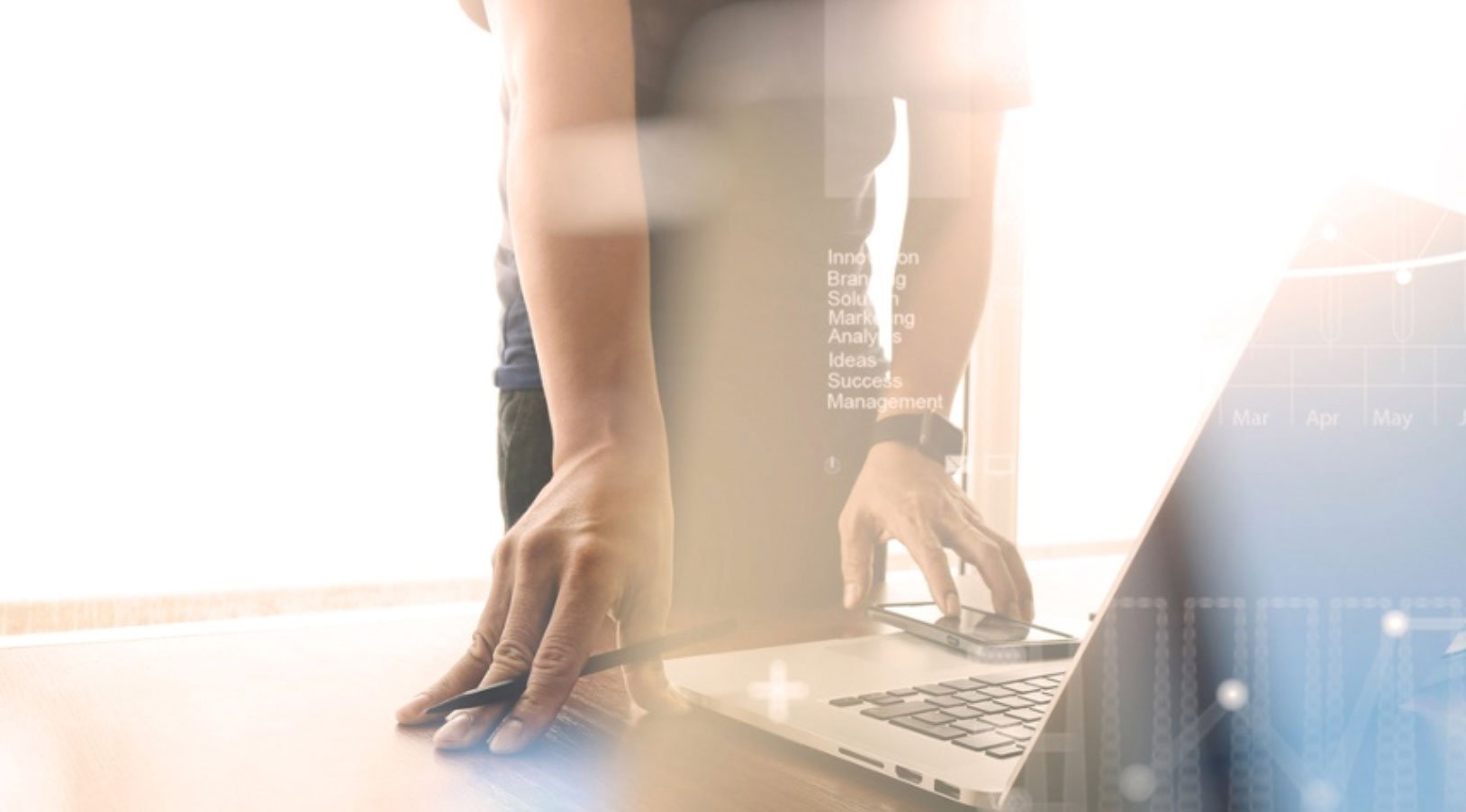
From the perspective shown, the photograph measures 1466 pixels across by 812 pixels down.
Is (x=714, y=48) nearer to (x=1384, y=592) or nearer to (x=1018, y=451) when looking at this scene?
(x=1384, y=592)

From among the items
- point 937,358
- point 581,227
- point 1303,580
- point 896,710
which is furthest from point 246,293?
point 1303,580

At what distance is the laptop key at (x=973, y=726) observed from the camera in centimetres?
44

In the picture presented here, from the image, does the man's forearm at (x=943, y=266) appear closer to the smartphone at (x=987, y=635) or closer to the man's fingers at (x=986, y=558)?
the man's fingers at (x=986, y=558)

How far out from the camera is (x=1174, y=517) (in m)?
0.33

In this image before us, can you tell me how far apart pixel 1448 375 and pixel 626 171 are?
1.56 ft

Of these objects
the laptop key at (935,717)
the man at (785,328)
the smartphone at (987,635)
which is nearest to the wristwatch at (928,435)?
the man at (785,328)

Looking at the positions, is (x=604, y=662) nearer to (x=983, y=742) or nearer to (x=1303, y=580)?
(x=983, y=742)

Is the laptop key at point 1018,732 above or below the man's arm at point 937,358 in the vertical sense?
below

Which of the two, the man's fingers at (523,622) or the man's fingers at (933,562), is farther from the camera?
the man's fingers at (933,562)

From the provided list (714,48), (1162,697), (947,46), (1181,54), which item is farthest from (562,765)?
(1181,54)

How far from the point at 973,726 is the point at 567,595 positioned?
0.20 m

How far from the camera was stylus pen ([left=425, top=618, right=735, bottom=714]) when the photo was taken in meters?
0.49

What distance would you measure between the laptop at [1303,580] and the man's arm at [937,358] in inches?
13.1

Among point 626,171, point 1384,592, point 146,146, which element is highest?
point 146,146
